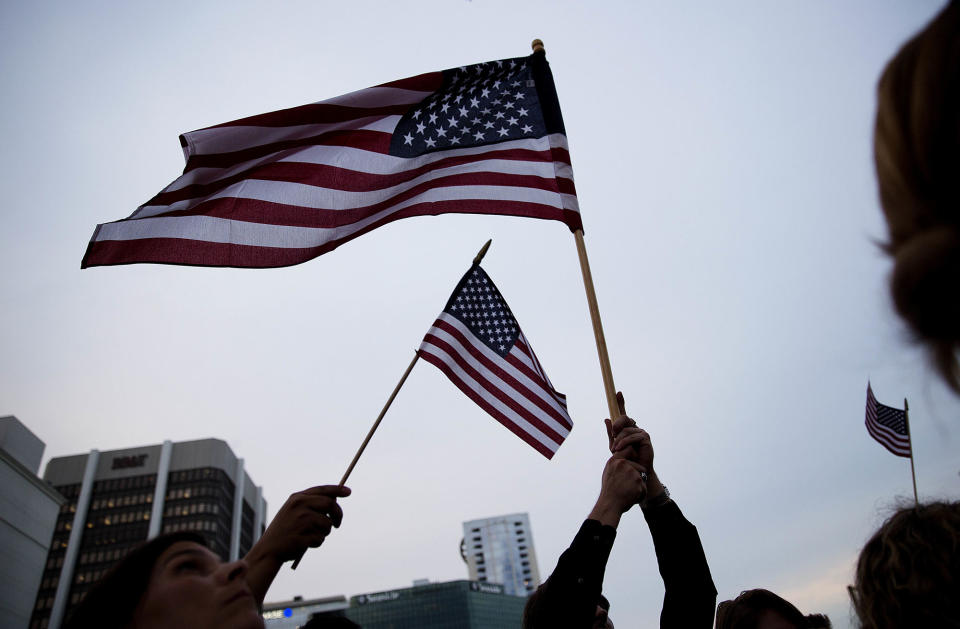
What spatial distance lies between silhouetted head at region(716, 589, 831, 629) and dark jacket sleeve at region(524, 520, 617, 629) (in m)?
1.65

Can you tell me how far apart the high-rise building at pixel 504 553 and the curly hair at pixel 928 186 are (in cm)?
19811

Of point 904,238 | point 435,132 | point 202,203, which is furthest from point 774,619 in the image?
point 202,203

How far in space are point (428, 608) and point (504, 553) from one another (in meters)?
84.2

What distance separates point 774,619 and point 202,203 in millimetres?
4703

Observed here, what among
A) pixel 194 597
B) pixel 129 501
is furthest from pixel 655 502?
pixel 129 501

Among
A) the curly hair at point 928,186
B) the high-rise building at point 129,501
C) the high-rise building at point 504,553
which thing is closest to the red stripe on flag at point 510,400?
the curly hair at point 928,186

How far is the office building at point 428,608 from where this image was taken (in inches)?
4321

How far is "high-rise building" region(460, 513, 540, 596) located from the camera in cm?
18825

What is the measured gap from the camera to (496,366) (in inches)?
229

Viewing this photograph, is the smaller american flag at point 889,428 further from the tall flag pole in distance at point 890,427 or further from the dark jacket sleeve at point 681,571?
the dark jacket sleeve at point 681,571

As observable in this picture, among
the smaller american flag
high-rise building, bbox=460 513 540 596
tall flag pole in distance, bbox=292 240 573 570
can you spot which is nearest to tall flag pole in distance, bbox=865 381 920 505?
the smaller american flag

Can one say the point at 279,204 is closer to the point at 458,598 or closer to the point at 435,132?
the point at 435,132

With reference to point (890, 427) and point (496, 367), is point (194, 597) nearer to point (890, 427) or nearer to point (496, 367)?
point (496, 367)

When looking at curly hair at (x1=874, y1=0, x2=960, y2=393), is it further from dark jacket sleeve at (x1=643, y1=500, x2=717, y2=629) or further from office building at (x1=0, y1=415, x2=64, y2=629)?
office building at (x1=0, y1=415, x2=64, y2=629)
